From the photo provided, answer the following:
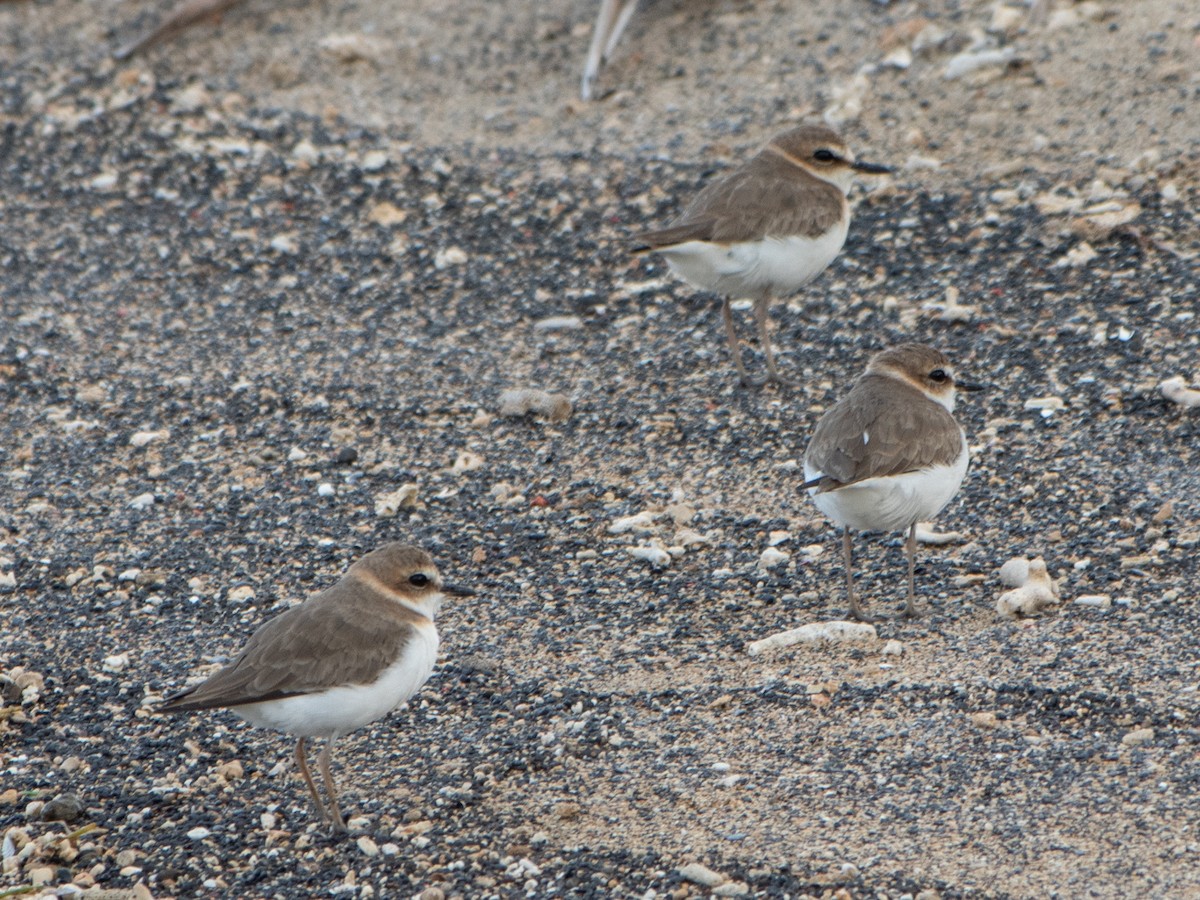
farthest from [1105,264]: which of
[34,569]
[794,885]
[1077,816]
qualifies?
[34,569]

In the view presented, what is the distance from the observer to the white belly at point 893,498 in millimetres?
4961

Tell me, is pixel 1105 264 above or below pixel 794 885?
below

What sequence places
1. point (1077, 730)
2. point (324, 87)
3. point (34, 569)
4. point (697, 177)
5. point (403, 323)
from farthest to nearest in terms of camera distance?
point (324, 87)
point (697, 177)
point (403, 323)
point (34, 569)
point (1077, 730)

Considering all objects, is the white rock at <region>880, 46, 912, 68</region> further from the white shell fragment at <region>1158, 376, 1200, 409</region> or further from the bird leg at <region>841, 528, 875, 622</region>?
the bird leg at <region>841, 528, 875, 622</region>

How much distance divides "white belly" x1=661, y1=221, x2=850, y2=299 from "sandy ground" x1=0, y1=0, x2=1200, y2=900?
49 centimetres

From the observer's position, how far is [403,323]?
25.3 feet

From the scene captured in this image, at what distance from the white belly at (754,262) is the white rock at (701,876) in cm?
335

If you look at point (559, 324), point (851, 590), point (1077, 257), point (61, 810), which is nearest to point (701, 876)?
point (851, 590)

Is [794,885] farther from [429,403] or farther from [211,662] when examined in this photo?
[429,403]

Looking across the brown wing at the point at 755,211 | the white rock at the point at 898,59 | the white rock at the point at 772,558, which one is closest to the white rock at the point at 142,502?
the brown wing at the point at 755,211

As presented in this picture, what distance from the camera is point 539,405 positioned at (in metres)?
6.82

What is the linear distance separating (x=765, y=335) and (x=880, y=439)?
6.67 feet

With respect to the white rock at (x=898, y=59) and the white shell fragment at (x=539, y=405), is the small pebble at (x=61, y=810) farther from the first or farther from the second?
the white rock at (x=898, y=59)

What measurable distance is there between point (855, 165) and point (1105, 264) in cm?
135
